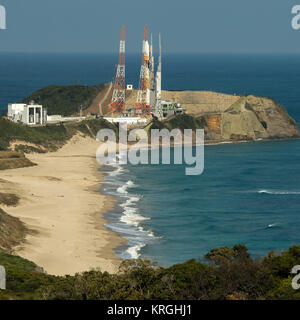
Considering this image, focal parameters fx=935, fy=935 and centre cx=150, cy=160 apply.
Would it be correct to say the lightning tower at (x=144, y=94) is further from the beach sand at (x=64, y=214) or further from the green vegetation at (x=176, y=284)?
the green vegetation at (x=176, y=284)

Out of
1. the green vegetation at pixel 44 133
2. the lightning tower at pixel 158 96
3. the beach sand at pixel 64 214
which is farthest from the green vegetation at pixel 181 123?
the beach sand at pixel 64 214

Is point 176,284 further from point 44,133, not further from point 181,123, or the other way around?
point 181,123

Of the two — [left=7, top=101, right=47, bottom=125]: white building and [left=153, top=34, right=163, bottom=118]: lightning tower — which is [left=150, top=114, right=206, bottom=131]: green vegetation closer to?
[left=153, top=34, right=163, bottom=118]: lightning tower

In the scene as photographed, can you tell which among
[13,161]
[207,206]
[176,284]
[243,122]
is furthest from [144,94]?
[176,284]
